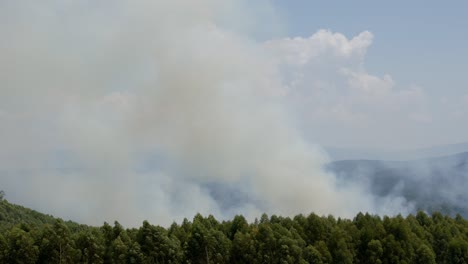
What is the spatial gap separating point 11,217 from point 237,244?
129 m

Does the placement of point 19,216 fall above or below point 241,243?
above

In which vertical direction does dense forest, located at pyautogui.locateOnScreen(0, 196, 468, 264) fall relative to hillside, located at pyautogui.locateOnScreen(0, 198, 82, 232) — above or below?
below

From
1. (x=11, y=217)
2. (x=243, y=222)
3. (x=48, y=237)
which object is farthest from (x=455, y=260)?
(x=11, y=217)

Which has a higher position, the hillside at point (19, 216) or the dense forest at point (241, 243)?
the hillside at point (19, 216)

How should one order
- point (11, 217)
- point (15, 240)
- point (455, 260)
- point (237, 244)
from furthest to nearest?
point (11, 217) < point (455, 260) < point (237, 244) < point (15, 240)

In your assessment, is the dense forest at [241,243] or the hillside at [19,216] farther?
the hillside at [19,216]

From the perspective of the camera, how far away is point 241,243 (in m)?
67.5

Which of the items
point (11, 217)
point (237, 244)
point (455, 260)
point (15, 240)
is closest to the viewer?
point (15, 240)

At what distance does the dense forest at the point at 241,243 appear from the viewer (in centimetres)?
6275

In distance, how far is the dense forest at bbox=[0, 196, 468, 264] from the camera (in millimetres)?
62750

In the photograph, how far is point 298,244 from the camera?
2665 inches

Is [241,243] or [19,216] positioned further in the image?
[19,216]

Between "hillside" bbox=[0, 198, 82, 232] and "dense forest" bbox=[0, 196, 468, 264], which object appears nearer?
"dense forest" bbox=[0, 196, 468, 264]

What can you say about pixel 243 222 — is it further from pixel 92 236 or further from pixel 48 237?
pixel 48 237
